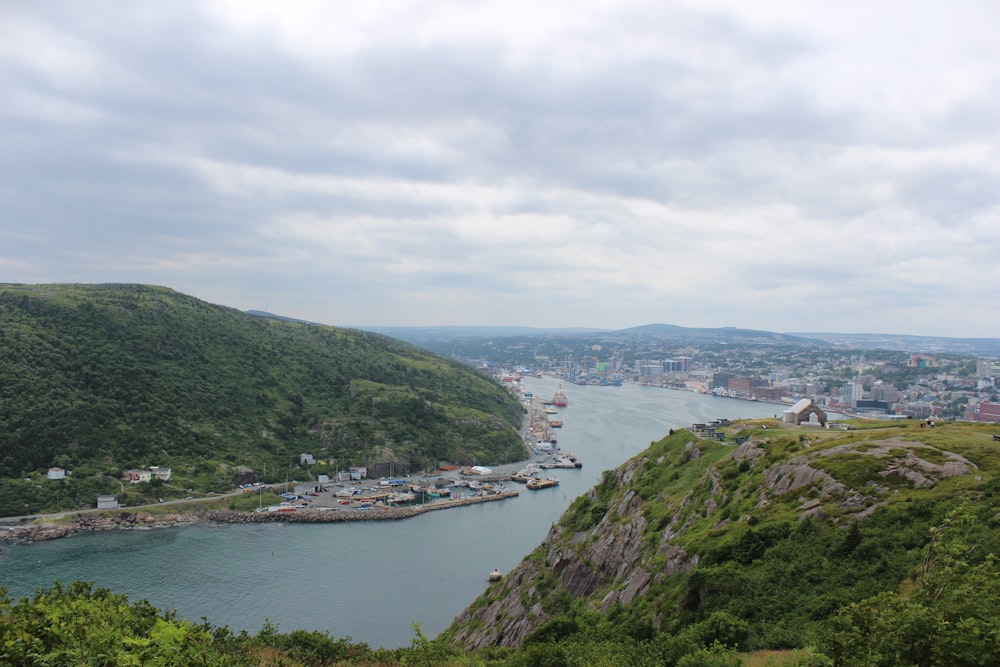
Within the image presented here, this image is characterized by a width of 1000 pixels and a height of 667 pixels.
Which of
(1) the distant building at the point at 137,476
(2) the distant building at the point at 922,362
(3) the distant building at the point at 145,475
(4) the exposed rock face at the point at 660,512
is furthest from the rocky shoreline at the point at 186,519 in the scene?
(2) the distant building at the point at 922,362

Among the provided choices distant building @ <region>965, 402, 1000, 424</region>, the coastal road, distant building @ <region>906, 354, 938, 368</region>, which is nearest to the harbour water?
the coastal road

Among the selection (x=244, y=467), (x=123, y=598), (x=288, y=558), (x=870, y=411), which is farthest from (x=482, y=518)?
(x=870, y=411)

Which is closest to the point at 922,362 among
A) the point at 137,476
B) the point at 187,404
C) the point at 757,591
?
the point at 187,404

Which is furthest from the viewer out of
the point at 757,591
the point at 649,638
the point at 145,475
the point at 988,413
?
the point at 988,413

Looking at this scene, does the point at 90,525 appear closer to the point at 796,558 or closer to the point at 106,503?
the point at 106,503

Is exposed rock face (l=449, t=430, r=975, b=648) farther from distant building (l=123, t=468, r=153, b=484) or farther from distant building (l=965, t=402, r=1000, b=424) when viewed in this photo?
distant building (l=965, t=402, r=1000, b=424)

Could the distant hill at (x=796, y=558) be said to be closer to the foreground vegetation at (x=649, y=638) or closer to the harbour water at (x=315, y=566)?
the foreground vegetation at (x=649, y=638)
